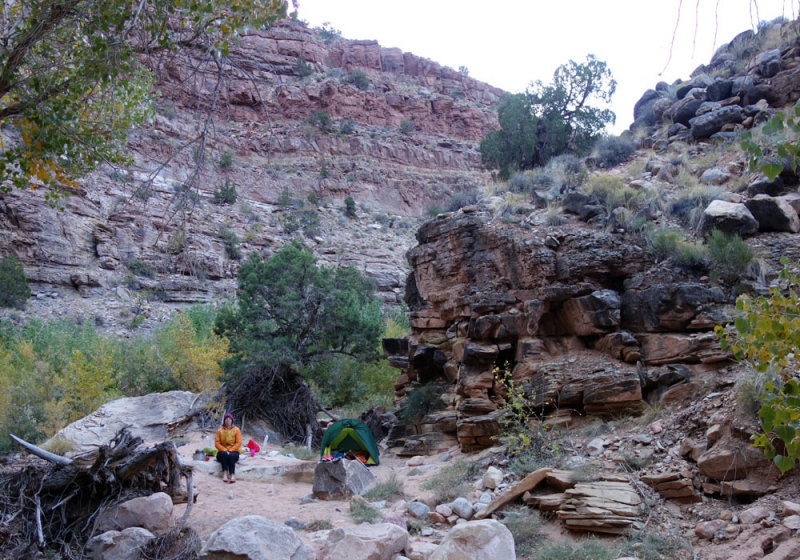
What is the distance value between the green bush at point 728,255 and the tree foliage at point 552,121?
9.84 meters

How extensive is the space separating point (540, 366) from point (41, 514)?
26.6 feet

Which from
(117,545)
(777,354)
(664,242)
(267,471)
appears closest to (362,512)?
(117,545)

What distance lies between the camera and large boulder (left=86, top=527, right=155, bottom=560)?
20.0 ft

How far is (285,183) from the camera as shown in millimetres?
49188

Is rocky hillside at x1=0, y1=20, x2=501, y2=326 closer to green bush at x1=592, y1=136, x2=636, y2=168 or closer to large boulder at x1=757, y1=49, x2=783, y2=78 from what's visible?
green bush at x1=592, y1=136, x2=636, y2=168

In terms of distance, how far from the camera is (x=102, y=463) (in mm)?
6871

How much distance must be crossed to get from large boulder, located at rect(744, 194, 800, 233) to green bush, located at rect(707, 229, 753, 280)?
711mm

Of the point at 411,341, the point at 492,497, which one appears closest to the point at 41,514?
the point at 492,497

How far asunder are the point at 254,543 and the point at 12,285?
27.6 m

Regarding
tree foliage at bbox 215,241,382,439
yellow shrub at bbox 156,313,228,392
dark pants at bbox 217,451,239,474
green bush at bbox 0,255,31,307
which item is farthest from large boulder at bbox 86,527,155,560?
green bush at bbox 0,255,31,307

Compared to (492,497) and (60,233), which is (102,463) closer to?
(492,497)

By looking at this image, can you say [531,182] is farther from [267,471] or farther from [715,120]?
[267,471]

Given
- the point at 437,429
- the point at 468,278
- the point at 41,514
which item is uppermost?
the point at 468,278

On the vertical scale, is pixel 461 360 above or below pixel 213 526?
above
